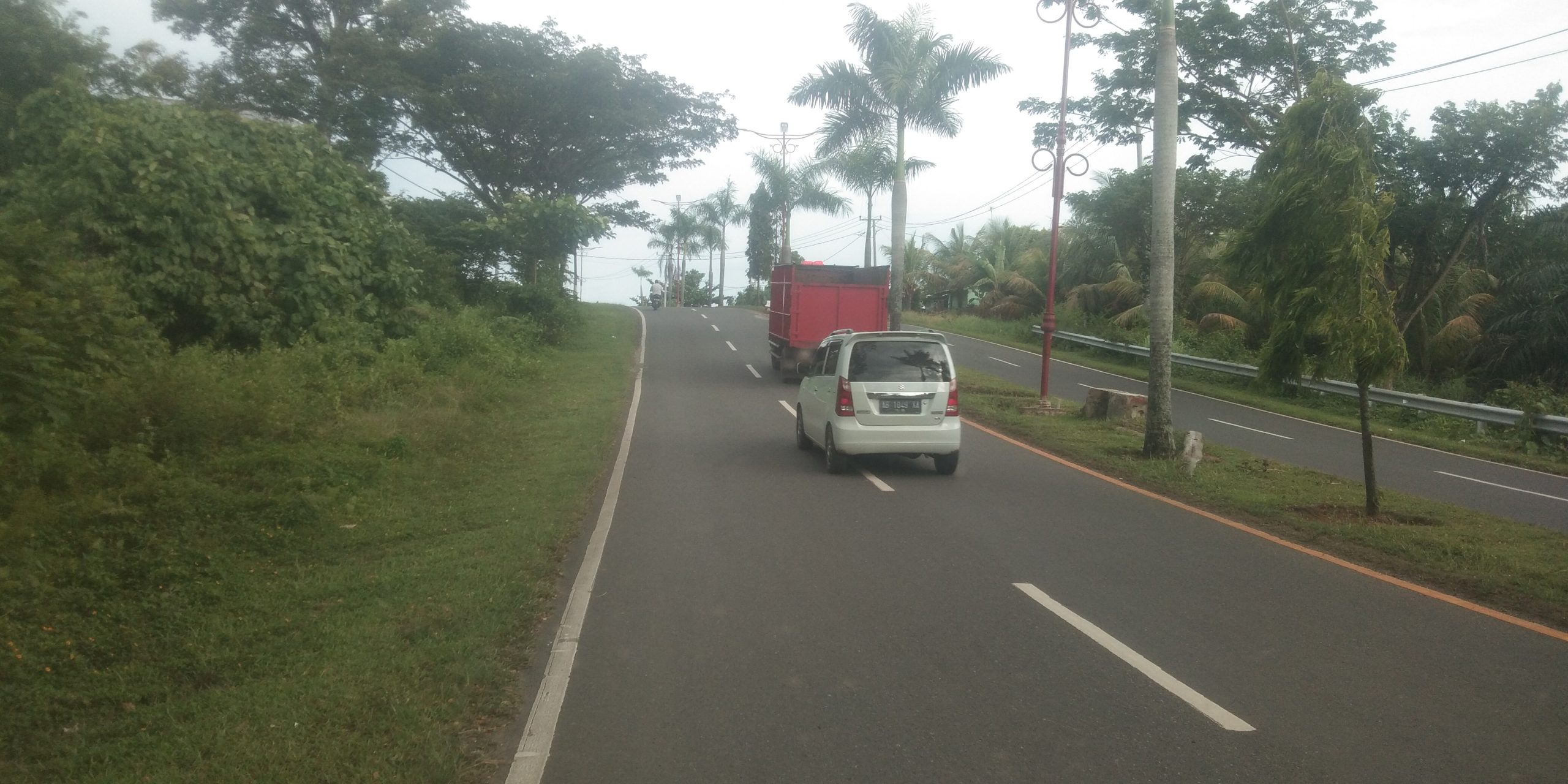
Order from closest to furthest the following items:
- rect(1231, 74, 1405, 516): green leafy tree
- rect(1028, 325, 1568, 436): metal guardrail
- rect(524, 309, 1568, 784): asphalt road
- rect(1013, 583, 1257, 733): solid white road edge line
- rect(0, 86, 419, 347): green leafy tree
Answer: rect(524, 309, 1568, 784): asphalt road < rect(1013, 583, 1257, 733): solid white road edge line < rect(1231, 74, 1405, 516): green leafy tree < rect(0, 86, 419, 347): green leafy tree < rect(1028, 325, 1568, 436): metal guardrail

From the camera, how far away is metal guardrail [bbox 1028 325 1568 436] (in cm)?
1959

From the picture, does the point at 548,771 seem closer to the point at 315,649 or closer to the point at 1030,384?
the point at 315,649

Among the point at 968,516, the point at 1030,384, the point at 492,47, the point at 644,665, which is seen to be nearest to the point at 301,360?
the point at 968,516

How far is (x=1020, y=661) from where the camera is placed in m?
6.14

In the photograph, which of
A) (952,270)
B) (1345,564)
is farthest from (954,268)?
(1345,564)

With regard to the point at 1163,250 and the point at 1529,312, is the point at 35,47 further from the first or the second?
the point at 1529,312

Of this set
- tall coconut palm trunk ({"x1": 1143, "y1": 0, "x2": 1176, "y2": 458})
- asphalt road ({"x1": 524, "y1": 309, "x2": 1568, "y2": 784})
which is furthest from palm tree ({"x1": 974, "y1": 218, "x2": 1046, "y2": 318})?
asphalt road ({"x1": 524, "y1": 309, "x2": 1568, "y2": 784})

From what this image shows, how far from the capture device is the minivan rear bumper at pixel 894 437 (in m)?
12.8

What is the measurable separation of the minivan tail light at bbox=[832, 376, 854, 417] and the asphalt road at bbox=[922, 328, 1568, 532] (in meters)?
6.86

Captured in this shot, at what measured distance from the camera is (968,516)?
1049 cm

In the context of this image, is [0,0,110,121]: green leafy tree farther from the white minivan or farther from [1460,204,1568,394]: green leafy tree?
[1460,204,1568,394]: green leafy tree

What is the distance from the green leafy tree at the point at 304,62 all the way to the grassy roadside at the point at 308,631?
2317 cm

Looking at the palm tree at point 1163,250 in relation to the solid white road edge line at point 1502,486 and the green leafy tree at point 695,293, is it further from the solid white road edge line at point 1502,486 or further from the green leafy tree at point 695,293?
the green leafy tree at point 695,293

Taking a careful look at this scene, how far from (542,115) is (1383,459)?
1046 inches
